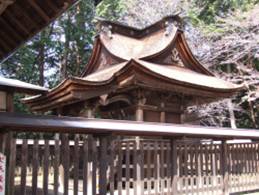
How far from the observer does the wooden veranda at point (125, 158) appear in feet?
19.5

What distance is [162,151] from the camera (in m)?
8.16

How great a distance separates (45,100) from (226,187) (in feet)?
22.5

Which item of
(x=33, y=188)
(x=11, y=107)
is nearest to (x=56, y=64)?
(x=11, y=107)

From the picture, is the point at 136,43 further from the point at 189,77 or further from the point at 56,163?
the point at 56,163

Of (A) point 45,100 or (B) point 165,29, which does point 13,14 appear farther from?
(B) point 165,29

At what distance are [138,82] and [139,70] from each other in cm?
42

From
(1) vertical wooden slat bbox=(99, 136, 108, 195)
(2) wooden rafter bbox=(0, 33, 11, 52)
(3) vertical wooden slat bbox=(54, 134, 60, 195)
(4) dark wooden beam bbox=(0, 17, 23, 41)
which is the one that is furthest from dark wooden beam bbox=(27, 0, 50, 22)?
(1) vertical wooden slat bbox=(99, 136, 108, 195)

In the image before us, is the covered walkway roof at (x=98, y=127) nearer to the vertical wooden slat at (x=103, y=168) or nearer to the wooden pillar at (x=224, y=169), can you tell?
the vertical wooden slat at (x=103, y=168)

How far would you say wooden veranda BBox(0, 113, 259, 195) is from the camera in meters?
5.94

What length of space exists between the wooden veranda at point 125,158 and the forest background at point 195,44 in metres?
9.19

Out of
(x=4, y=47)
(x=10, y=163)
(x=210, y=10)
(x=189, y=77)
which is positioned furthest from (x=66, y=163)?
(x=210, y=10)

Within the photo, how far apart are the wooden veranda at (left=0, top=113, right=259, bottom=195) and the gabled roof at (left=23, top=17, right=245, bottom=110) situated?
7.96 feet

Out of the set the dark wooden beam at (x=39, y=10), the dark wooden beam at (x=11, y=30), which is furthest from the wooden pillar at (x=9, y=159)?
the dark wooden beam at (x=39, y=10)

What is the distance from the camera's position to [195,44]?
21734 mm
